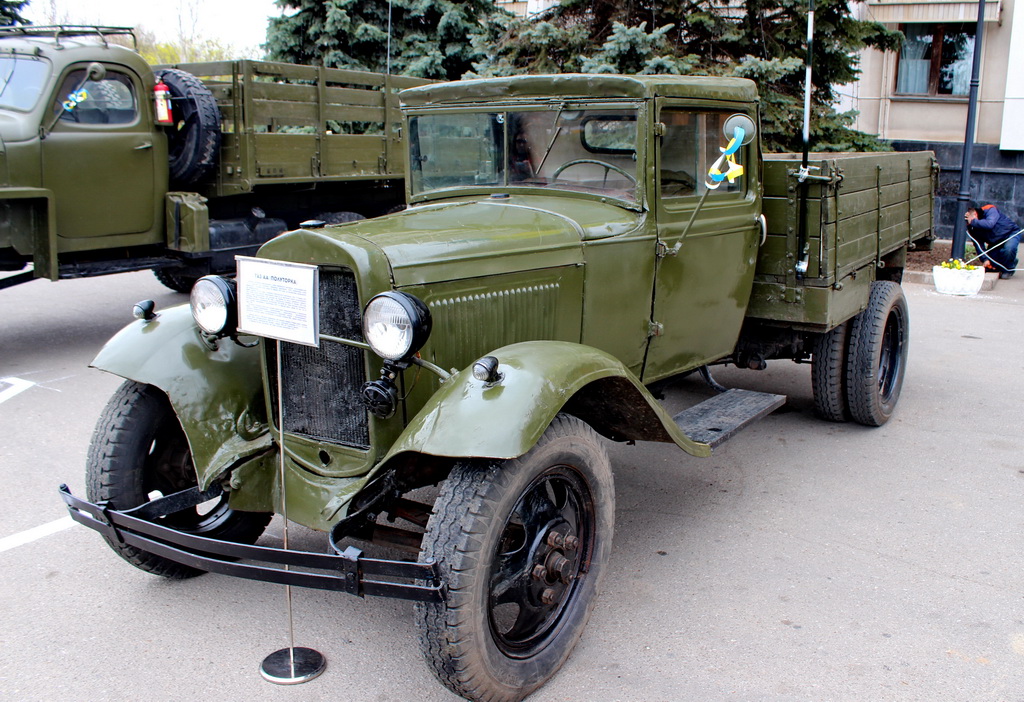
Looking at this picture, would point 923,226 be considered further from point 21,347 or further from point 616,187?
point 21,347

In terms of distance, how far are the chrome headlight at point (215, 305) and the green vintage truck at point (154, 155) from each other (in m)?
4.17

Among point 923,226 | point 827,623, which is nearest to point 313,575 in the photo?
point 827,623

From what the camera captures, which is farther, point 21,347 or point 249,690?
point 21,347

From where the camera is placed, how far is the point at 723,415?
4.21 metres

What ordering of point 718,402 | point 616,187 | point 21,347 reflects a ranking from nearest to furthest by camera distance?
point 616,187 → point 718,402 → point 21,347

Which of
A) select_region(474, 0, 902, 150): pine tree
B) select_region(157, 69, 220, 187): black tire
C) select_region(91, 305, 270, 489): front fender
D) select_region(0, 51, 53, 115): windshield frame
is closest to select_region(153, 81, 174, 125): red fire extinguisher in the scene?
select_region(157, 69, 220, 187): black tire

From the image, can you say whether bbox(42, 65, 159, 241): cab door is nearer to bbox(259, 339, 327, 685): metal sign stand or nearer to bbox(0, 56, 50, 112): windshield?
bbox(0, 56, 50, 112): windshield

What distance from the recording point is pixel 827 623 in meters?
3.28

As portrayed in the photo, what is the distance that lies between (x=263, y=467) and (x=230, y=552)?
64 cm

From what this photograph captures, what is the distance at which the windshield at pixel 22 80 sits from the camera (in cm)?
687

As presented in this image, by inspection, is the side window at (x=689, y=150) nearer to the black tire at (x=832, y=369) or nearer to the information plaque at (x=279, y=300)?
the black tire at (x=832, y=369)

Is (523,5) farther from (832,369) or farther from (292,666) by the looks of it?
(292,666)

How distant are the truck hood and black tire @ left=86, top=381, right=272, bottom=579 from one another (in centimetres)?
101

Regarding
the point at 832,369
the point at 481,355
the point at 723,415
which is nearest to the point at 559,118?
the point at 481,355
